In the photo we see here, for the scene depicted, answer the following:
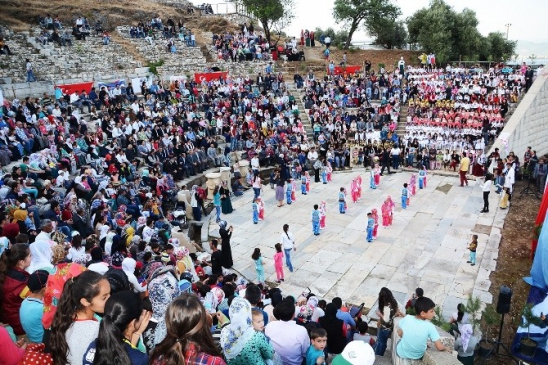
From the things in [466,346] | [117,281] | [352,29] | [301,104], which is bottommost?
[466,346]

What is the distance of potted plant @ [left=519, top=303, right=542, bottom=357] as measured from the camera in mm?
7035

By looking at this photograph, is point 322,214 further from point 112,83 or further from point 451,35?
point 451,35

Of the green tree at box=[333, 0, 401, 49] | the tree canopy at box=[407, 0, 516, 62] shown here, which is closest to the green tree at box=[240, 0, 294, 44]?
the green tree at box=[333, 0, 401, 49]

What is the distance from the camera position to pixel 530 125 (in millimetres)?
21344

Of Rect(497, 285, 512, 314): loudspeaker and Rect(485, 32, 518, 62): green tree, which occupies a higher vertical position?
Rect(485, 32, 518, 62): green tree

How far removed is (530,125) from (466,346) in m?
18.3

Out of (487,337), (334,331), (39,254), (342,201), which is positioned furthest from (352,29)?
(39,254)

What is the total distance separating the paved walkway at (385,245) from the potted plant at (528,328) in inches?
69.9

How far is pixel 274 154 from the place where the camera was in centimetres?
2075

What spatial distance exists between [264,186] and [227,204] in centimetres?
346

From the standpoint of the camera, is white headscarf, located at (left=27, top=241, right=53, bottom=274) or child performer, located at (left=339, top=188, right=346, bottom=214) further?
child performer, located at (left=339, top=188, right=346, bottom=214)

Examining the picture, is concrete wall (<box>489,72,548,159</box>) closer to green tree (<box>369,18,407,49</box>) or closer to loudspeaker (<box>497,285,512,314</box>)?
loudspeaker (<box>497,285,512,314</box>)

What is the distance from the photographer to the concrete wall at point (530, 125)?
1977cm

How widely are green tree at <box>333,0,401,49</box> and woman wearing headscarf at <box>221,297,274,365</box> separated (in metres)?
36.7
